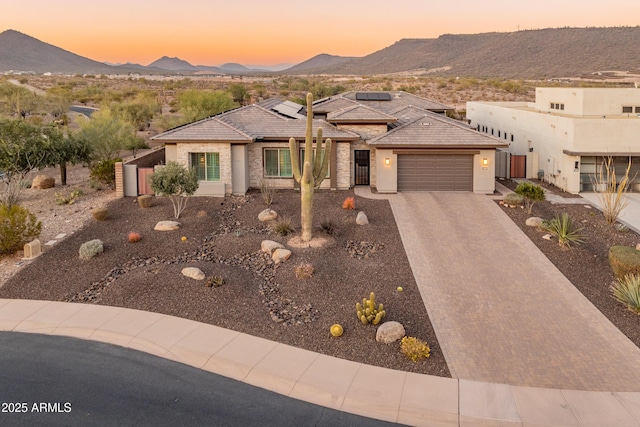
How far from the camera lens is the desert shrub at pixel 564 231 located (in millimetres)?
19016

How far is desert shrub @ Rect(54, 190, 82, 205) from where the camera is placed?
2491cm

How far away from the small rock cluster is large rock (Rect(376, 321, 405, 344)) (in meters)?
5.40

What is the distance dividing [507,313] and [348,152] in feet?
47.6

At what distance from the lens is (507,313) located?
14.5 metres

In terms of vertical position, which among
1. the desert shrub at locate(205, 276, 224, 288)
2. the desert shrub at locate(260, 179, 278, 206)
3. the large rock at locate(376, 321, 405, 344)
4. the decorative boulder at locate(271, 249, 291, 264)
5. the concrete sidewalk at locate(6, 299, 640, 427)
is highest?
the desert shrub at locate(260, 179, 278, 206)

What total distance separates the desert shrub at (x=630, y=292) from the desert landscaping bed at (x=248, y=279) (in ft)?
17.7

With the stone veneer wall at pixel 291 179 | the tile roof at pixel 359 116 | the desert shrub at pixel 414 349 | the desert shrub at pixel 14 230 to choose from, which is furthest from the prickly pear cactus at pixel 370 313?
the tile roof at pixel 359 116

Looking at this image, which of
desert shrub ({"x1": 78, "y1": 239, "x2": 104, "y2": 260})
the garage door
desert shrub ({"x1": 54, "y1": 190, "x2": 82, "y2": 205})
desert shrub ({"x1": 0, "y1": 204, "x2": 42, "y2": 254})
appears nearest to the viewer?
desert shrub ({"x1": 78, "y1": 239, "x2": 104, "y2": 260})

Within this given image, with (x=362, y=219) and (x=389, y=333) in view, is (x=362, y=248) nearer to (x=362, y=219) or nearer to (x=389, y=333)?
(x=362, y=219)

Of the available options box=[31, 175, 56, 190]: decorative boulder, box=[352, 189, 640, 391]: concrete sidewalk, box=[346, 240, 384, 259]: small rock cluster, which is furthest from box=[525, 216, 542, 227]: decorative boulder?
box=[31, 175, 56, 190]: decorative boulder

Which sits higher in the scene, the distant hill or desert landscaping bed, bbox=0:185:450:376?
the distant hill

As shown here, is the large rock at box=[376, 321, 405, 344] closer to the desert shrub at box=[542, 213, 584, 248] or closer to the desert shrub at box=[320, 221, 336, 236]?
the desert shrub at box=[320, 221, 336, 236]

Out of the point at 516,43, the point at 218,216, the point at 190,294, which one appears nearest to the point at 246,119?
the point at 218,216

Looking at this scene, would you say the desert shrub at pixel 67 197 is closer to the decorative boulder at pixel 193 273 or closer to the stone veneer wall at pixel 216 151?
the stone veneer wall at pixel 216 151
